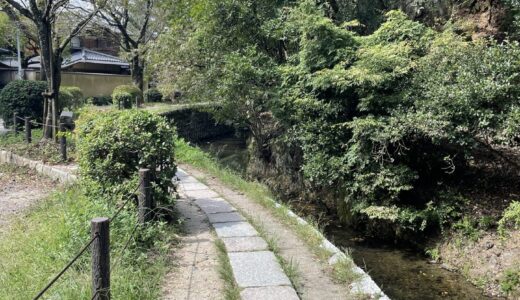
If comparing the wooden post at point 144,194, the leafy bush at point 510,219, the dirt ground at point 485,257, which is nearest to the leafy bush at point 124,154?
the wooden post at point 144,194

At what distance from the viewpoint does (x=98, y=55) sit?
35781 mm

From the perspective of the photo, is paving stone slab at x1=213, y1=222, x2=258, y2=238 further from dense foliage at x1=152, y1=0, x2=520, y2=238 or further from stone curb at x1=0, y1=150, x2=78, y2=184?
stone curb at x1=0, y1=150, x2=78, y2=184

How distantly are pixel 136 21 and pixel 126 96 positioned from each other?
8.30 metres

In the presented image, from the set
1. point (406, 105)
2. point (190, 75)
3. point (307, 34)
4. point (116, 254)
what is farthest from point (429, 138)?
point (190, 75)

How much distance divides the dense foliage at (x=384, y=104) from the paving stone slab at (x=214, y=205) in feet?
7.78

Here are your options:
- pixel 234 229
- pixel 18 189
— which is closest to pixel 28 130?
pixel 18 189

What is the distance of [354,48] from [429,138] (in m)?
2.81

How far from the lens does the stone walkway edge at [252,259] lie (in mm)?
4244

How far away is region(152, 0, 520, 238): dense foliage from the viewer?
22.9 feet

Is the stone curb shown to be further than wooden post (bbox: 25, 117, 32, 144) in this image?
No

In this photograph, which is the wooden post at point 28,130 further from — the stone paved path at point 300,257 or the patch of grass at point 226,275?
the patch of grass at point 226,275

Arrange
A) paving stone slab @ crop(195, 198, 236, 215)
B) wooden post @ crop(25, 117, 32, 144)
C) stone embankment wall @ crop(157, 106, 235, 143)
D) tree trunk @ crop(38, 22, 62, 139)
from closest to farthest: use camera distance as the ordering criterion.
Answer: paving stone slab @ crop(195, 198, 236, 215)
tree trunk @ crop(38, 22, 62, 139)
wooden post @ crop(25, 117, 32, 144)
stone embankment wall @ crop(157, 106, 235, 143)

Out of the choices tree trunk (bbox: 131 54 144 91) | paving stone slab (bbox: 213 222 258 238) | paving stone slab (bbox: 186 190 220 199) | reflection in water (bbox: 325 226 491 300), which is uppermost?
tree trunk (bbox: 131 54 144 91)

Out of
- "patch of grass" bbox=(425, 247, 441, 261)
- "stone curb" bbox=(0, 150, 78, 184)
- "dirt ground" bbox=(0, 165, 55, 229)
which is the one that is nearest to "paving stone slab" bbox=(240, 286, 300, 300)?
"patch of grass" bbox=(425, 247, 441, 261)
